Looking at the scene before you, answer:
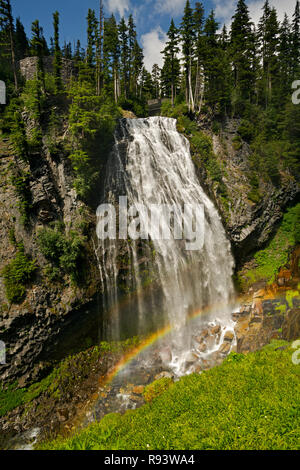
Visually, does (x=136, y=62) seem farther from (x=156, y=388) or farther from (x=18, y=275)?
(x=156, y=388)

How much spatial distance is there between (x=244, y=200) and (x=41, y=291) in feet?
55.6

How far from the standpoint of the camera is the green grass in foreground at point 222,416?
4.70 meters

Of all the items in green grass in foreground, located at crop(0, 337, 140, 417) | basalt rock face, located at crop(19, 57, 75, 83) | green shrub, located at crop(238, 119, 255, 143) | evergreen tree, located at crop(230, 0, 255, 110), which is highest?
evergreen tree, located at crop(230, 0, 255, 110)

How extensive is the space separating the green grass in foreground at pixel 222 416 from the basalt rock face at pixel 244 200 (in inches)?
454

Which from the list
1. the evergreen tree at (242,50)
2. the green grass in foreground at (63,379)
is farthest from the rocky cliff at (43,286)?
the evergreen tree at (242,50)

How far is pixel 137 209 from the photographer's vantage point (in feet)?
47.5

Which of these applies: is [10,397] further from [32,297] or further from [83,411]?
[32,297]

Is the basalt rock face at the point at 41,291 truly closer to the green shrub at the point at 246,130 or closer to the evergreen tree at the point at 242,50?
the green shrub at the point at 246,130

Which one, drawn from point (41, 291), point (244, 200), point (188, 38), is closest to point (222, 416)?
point (41, 291)

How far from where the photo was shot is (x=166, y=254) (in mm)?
13711

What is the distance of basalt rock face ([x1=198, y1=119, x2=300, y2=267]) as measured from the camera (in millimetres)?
18031

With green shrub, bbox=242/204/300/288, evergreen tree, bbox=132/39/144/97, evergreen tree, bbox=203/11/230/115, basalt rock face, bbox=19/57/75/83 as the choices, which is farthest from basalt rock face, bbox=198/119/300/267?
evergreen tree, bbox=132/39/144/97

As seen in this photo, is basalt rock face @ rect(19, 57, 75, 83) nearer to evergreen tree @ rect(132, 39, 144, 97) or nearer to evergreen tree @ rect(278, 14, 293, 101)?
evergreen tree @ rect(132, 39, 144, 97)

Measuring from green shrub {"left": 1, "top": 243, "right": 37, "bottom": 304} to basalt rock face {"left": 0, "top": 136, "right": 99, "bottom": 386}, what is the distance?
0.77 feet
